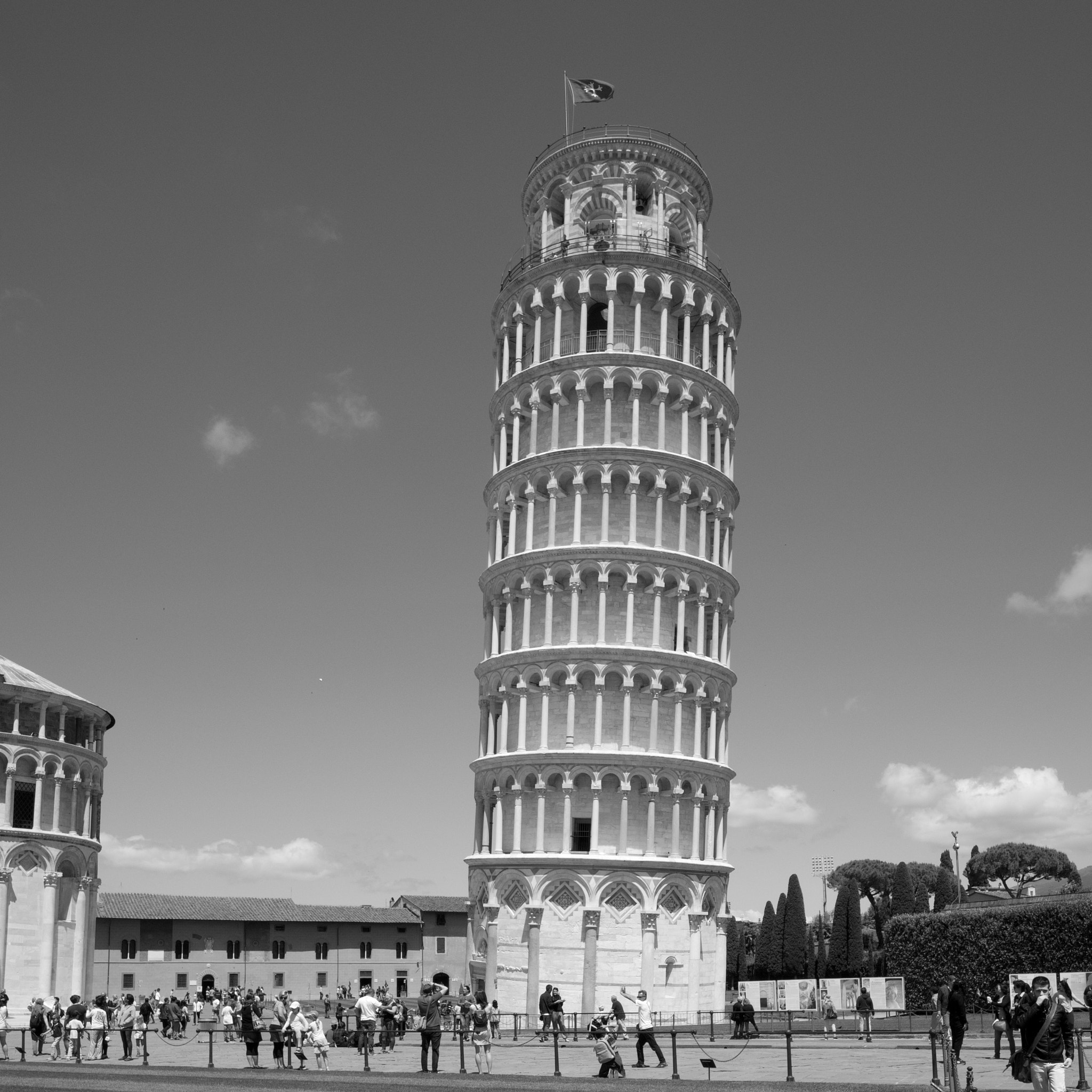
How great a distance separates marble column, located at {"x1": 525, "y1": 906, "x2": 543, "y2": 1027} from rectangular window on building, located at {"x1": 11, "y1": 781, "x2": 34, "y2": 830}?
1280 inches

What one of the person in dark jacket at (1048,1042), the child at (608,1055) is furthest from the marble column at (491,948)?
the person in dark jacket at (1048,1042)

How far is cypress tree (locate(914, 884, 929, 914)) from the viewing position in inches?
4365

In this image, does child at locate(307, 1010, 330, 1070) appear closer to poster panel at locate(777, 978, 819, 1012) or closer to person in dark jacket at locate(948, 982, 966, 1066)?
person in dark jacket at locate(948, 982, 966, 1066)

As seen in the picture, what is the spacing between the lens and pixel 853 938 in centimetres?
10150

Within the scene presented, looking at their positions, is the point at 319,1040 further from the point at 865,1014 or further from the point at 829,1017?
the point at 829,1017

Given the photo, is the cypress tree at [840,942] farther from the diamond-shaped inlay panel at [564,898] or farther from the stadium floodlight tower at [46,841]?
the stadium floodlight tower at [46,841]

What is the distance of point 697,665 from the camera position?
2484 inches

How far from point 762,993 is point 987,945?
33.4 ft

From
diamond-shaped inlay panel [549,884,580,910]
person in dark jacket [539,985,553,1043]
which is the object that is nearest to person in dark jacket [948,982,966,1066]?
Result: person in dark jacket [539,985,553,1043]

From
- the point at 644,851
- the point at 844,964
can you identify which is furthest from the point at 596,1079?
the point at 844,964

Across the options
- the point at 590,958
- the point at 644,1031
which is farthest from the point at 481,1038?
the point at 590,958

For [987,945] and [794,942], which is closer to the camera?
[987,945]

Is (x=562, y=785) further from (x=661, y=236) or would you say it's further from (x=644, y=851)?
(x=661, y=236)

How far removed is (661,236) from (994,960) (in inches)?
1515
